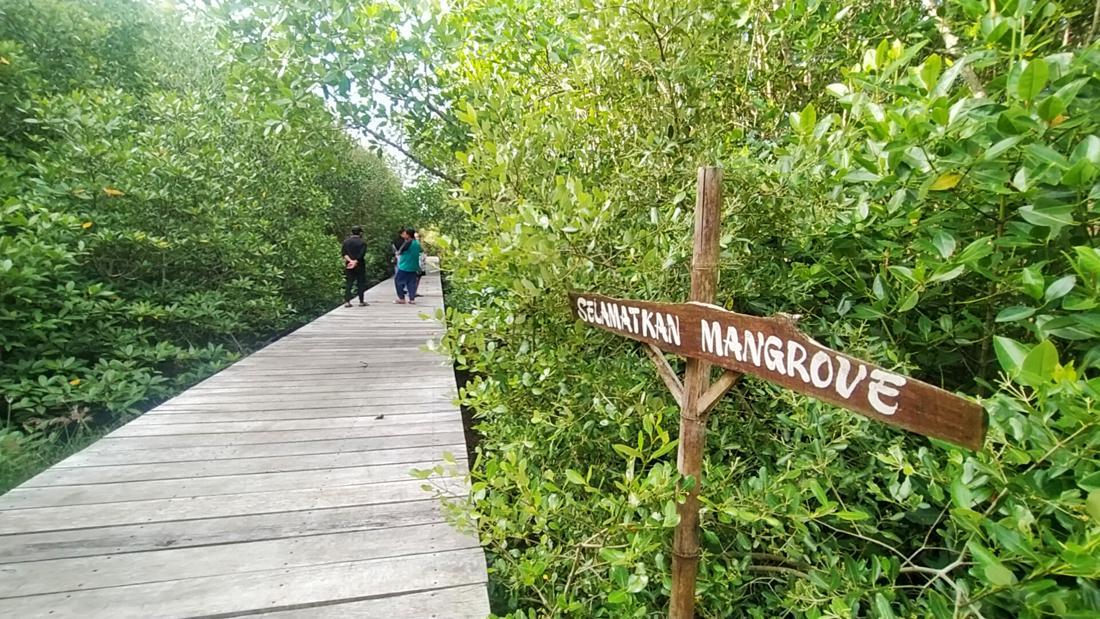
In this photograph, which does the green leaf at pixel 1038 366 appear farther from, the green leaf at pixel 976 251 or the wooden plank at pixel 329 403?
the wooden plank at pixel 329 403

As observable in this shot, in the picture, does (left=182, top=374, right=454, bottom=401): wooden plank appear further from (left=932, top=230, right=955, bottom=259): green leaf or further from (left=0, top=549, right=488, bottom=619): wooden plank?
(left=932, top=230, right=955, bottom=259): green leaf

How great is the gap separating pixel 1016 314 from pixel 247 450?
10.8 ft

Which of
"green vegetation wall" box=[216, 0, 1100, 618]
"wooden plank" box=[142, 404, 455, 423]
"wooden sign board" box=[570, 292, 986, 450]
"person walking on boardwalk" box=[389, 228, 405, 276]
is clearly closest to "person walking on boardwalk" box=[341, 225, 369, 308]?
"person walking on boardwalk" box=[389, 228, 405, 276]

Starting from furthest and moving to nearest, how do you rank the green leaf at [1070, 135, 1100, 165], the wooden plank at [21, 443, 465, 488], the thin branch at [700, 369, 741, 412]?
the wooden plank at [21, 443, 465, 488] → the thin branch at [700, 369, 741, 412] → the green leaf at [1070, 135, 1100, 165]

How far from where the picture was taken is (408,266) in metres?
8.47

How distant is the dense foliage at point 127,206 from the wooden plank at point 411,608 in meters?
2.36

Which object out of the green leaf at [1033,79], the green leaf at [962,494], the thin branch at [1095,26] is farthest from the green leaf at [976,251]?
the thin branch at [1095,26]

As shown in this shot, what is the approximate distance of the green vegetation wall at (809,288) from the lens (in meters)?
0.78

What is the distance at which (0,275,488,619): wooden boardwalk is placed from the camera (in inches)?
64.9

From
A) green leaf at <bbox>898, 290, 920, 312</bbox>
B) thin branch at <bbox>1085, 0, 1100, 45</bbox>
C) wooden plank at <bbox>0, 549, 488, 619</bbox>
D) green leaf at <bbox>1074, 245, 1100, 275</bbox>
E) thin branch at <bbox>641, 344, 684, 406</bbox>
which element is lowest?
wooden plank at <bbox>0, 549, 488, 619</bbox>

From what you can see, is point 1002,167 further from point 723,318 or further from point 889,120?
point 723,318

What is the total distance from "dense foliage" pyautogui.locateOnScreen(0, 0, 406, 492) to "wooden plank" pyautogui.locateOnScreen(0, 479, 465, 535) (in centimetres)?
152

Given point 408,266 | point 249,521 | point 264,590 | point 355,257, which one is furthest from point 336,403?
point 408,266

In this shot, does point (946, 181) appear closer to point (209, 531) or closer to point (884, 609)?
point (884, 609)
